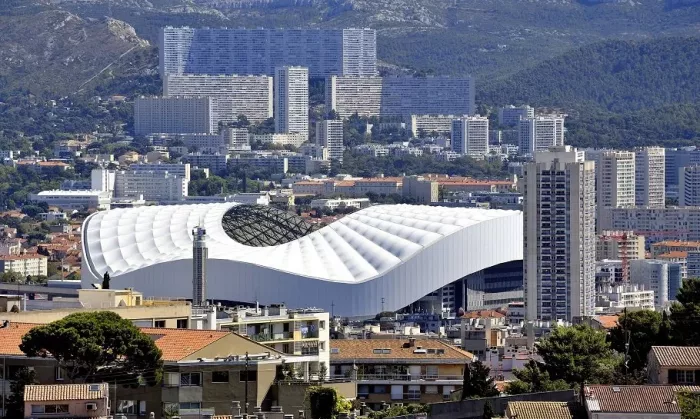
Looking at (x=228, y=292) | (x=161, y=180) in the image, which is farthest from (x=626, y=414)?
(x=161, y=180)

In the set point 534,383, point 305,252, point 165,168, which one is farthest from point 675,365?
point 165,168

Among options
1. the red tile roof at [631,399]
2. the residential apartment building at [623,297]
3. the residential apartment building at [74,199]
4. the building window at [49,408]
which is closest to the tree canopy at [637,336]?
the red tile roof at [631,399]

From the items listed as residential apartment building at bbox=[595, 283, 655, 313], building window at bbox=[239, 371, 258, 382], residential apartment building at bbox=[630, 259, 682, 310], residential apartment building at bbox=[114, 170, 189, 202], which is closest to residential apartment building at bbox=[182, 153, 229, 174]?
residential apartment building at bbox=[114, 170, 189, 202]

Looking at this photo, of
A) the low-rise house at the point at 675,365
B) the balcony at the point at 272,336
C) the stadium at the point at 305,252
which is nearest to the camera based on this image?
the low-rise house at the point at 675,365

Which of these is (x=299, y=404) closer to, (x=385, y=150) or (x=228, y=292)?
(x=228, y=292)

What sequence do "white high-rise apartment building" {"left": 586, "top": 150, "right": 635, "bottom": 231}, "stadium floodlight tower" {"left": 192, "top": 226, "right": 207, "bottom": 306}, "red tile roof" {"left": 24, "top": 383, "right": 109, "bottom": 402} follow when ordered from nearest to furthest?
"red tile roof" {"left": 24, "top": 383, "right": 109, "bottom": 402} < "stadium floodlight tower" {"left": 192, "top": 226, "right": 207, "bottom": 306} < "white high-rise apartment building" {"left": 586, "top": 150, "right": 635, "bottom": 231}

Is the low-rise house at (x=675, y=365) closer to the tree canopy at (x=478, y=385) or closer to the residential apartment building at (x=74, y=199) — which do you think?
the tree canopy at (x=478, y=385)

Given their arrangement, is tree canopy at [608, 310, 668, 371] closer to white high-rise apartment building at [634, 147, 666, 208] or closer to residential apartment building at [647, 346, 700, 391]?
residential apartment building at [647, 346, 700, 391]
